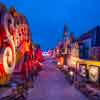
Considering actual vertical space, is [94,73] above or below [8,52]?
below

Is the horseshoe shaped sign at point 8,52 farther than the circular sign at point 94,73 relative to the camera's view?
No

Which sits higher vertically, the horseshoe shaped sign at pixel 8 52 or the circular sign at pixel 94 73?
the horseshoe shaped sign at pixel 8 52

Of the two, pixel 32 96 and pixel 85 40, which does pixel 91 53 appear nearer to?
pixel 85 40

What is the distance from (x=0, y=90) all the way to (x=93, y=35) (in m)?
32.5

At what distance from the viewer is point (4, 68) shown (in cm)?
3166

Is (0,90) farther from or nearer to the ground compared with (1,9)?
nearer to the ground

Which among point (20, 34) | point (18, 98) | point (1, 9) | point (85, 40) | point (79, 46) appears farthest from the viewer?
point (79, 46)

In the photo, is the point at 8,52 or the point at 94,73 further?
the point at 94,73

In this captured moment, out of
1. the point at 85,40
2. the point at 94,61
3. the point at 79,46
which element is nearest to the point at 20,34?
the point at 94,61

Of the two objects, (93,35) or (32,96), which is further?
(93,35)

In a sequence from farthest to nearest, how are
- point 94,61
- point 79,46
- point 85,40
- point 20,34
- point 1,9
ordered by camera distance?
point 79,46, point 85,40, point 94,61, point 20,34, point 1,9

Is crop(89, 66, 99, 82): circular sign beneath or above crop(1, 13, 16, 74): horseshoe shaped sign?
beneath

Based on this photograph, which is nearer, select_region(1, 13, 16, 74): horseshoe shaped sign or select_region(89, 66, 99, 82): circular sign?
select_region(1, 13, 16, 74): horseshoe shaped sign

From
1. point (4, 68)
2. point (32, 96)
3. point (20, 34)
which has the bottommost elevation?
point (32, 96)
